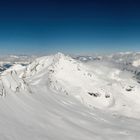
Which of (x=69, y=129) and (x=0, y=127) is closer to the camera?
(x=0, y=127)

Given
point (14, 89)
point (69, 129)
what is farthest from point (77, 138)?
point (14, 89)

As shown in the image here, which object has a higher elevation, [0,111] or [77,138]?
[0,111]

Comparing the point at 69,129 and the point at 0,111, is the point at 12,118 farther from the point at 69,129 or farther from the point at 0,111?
the point at 69,129

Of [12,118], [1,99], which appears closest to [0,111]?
[12,118]

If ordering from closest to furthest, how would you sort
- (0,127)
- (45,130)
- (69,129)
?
(0,127), (45,130), (69,129)

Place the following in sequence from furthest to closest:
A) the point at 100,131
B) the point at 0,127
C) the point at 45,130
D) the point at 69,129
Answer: the point at 100,131
the point at 69,129
the point at 45,130
the point at 0,127

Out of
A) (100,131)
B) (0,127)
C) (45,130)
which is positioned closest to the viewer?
(0,127)

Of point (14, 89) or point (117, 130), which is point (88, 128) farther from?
point (14, 89)

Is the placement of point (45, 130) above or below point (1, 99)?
below

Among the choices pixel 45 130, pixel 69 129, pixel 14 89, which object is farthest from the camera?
pixel 14 89
